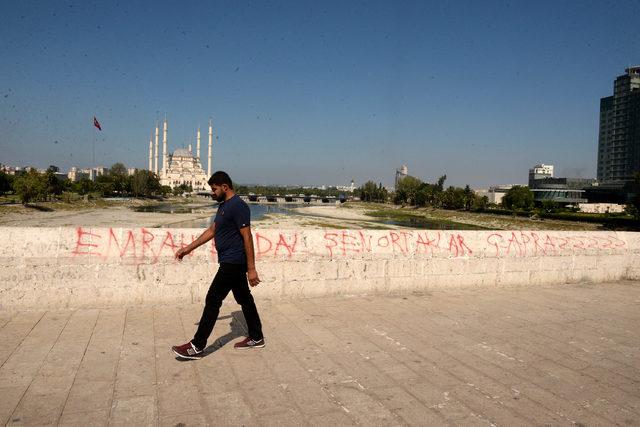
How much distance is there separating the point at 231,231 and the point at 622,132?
536 ft

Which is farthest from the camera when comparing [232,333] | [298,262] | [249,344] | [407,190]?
[407,190]

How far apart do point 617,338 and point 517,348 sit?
1.48 meters

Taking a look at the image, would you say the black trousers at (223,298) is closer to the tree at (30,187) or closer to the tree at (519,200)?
the tree at (30,187)

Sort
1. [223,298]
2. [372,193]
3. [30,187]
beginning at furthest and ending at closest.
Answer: [372,193] < [30,187] < [223,298]

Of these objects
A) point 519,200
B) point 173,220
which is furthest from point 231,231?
point 519,200

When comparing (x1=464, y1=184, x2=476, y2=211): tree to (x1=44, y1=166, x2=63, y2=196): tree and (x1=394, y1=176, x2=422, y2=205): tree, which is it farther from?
(x1=44, y1=166, x2=63, y2=196): tree

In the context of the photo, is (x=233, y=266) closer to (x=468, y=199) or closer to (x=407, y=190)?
(x=468, y=199)

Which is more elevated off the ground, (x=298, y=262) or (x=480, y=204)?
(x=298, y=262)

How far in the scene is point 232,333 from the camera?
16.2 ft

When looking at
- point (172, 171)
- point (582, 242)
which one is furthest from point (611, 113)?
point (582, 242)

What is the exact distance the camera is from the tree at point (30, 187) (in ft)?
192

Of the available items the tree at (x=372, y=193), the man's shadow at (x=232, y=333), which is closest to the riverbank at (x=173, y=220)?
the man's shadow at (x=232, y=333)

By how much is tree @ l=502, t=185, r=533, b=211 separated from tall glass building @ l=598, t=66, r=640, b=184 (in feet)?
202

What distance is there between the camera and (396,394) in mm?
3545
